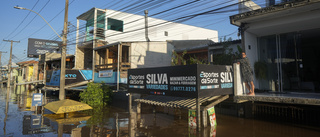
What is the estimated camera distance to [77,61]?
1005 inches

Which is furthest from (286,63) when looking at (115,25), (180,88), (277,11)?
(115,25)

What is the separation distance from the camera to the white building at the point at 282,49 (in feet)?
33.6

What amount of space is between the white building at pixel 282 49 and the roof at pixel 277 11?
31 mm

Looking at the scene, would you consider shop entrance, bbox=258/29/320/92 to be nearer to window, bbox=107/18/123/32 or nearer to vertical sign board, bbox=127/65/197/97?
vertical sign board, bbox=127/65/197/97

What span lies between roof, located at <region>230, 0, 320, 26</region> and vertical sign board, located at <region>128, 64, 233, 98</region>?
2.93 metres

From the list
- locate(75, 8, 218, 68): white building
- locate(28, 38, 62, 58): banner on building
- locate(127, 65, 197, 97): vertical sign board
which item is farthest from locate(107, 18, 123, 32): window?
locate(28, 38, 62, 58): banner on building

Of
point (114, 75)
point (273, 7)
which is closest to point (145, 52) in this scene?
point (114, 75)

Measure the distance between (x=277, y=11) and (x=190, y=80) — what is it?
5352 mm

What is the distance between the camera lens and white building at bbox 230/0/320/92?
1023 centimetres

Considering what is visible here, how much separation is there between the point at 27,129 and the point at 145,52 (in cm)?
1336

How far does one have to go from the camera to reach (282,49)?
1164cm

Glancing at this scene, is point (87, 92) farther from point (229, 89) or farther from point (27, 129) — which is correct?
point (229, 89)

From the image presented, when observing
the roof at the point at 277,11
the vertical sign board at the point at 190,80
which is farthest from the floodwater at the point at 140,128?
the roof at the point at 277,11

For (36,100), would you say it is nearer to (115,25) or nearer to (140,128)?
(140,128)
